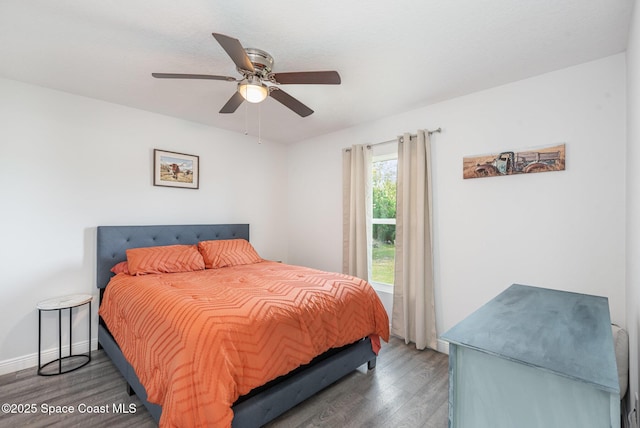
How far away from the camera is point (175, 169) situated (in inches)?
137

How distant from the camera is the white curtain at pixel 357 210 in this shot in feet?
11.6

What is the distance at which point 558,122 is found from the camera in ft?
7.47

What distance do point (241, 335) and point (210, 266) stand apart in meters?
1.79

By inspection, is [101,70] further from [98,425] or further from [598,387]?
[598,387]

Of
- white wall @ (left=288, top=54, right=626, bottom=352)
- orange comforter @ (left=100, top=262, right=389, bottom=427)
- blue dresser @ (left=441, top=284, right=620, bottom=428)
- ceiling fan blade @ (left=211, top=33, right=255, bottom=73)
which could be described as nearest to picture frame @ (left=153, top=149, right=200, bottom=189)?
orange comforter @ (left=100, top=262, right=389, bottom=427)

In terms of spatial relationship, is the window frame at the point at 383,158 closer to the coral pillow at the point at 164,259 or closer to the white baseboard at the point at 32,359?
the coral pillow at the point at 164,259

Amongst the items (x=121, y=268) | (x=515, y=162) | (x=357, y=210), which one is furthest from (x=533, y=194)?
(x=121, y=268)

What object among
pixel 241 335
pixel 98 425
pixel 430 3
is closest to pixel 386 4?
pixel 430 3

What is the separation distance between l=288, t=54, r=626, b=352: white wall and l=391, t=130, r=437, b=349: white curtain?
4.2 inches

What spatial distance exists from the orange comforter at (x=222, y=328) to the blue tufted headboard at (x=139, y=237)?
1.18 feet

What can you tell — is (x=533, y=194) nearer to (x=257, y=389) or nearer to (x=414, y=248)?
(x=414, y=248)

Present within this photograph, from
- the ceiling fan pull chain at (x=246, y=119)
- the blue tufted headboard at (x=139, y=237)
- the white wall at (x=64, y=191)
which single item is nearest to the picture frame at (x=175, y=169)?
the white wall at (x=64, y=191)

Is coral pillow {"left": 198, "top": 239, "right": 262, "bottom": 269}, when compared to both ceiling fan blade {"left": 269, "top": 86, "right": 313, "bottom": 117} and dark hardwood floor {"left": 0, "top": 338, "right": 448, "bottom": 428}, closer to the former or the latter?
dark hardwood floor {"left": 0, "top": 338, "right": 448, "bottom": 428}

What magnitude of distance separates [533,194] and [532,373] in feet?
6.24
